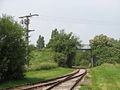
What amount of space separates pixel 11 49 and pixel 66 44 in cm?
3848

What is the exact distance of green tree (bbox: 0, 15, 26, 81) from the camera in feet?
78.4

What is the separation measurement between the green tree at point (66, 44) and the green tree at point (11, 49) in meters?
36.1

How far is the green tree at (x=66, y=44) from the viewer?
62.4m

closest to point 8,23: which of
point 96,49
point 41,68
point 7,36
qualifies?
point 7,36

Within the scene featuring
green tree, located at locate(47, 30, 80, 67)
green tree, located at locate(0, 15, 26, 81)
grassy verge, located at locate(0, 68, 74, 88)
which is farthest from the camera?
green tree, located at locate(47, 30, 80, 67)

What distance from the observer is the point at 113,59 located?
2630 inches

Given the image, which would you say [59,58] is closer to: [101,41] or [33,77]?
[33,77]

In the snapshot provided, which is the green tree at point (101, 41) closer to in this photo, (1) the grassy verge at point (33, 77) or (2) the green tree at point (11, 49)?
(1) the grassy verge at point (33, 77)

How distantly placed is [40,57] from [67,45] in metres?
7.97

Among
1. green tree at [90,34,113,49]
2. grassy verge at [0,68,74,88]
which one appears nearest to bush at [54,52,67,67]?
grassy verge at [0,68,74,88]

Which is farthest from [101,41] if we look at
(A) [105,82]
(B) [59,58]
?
(A) [105,82]

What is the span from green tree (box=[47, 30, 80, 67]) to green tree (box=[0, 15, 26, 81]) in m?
36.1

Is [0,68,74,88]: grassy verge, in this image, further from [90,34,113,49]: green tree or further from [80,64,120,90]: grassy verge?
[90,34,113,49]: green tree

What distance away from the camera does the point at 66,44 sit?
62.6 m
